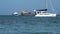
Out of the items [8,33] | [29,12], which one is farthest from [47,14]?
[8,33]

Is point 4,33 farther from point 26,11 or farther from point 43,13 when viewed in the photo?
point 26,11

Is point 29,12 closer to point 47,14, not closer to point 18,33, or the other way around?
point 47,14

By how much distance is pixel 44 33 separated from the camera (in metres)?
24.8

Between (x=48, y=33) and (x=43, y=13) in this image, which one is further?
(x=43, y=13)

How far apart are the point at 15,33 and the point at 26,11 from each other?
5276 centimetres

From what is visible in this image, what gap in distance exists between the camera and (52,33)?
2486 centimetres

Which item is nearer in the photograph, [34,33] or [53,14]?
[34,33]

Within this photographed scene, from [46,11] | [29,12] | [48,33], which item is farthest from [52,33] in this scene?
[29,12]

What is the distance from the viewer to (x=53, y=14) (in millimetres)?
60812

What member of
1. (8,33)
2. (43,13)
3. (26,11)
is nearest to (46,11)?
(43,13)

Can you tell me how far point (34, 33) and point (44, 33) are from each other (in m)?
0.80

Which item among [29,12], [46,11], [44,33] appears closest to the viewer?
[44,33]

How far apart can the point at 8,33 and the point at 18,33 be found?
77 centimetres

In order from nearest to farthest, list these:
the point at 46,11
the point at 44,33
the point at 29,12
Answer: the point at 44,33
the point at 46,11
the point at 29,12
